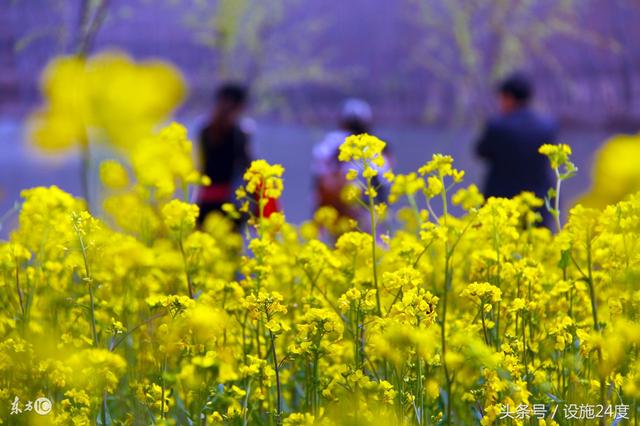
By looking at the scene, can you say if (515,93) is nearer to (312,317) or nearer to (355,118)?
(355,118)

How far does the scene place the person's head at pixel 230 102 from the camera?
5543 mm

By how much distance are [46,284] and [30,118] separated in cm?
119

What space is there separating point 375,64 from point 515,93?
22051mm

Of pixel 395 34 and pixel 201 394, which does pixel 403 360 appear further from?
pixel 395 34

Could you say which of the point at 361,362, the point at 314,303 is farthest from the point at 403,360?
the point at 314,303

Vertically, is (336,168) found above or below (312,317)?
above

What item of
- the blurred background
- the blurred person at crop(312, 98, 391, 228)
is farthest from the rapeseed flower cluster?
the blurred background

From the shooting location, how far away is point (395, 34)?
1048 inches

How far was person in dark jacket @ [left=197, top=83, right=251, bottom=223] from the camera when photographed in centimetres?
559

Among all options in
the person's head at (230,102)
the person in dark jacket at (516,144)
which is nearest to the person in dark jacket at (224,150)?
the person's head at (230,102)

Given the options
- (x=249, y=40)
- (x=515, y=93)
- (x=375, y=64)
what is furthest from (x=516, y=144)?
(x=375, y=64)

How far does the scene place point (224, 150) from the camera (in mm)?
5617

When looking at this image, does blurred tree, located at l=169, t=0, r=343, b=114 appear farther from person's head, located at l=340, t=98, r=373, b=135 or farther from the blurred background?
person's head, located at l=340, t=98, r=373, b=135

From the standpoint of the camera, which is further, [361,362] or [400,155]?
[400,155]
